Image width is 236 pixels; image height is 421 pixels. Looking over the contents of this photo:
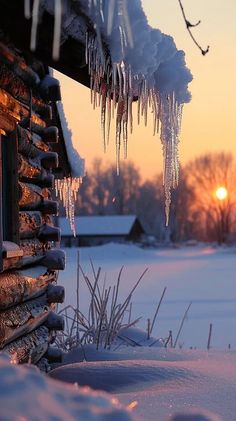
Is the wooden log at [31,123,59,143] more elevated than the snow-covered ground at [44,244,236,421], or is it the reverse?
the wooden log at [31,123,59,143]

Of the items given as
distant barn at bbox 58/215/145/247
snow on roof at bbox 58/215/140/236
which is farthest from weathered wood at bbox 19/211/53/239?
snow on roof at bbox 58/215/140/236

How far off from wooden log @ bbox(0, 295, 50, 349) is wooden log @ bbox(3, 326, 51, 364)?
2.0 inches

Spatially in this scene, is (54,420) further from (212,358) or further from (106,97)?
(212,358)

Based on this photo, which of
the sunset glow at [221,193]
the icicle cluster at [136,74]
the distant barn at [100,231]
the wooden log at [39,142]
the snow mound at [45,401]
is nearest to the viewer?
the snow mound at [45,401]

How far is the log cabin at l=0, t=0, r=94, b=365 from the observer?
4004 millimetres

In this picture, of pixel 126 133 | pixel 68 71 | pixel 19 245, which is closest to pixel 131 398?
pixel 19 245

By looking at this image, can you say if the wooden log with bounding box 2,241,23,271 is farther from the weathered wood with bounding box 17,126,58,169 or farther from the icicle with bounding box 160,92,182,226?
the icicle with bounding box 160,92,182,226

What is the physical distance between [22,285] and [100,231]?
53.8 meters

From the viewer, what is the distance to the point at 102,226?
5941 centimetres

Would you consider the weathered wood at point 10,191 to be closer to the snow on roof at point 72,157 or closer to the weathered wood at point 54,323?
the weathered wood at point 54,323

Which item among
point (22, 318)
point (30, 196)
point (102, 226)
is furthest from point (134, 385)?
point (102, 226)

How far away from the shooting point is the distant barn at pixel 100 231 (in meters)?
57.2

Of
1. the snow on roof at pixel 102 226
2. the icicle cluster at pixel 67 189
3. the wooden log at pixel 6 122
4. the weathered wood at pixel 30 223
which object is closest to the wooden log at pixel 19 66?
the wooden log at pixel 6 122

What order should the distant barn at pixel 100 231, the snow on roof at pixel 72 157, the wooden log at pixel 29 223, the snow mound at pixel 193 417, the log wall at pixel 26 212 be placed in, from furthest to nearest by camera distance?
the distant barn at pixel 100 231 < the snow on roof at pixel 72 157 < the wooden log at pixel 29 223 < the log wall at pixel 26 212 < the snow mound at pixel 193 417
